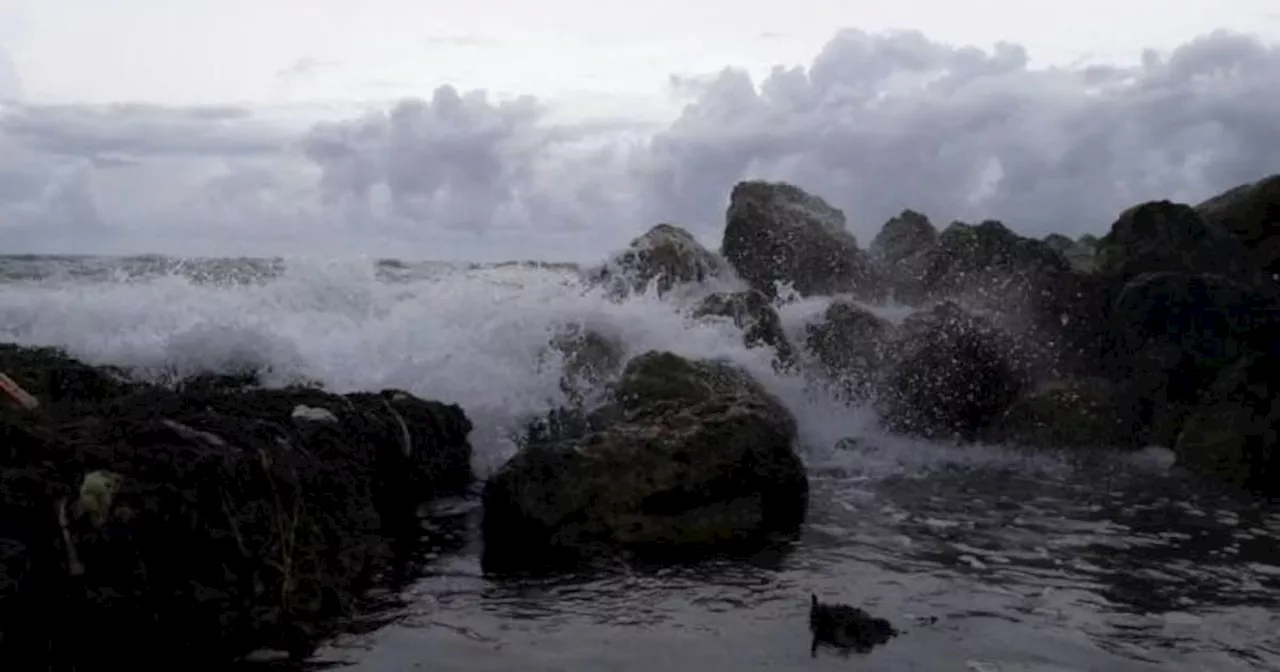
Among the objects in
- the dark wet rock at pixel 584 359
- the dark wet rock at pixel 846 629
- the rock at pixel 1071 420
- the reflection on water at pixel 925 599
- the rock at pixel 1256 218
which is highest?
the rock at pixel 1256 218

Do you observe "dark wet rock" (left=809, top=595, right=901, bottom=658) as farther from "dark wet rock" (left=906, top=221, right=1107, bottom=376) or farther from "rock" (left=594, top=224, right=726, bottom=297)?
"rock" (left=594, top=224, right=726, bottom=297)

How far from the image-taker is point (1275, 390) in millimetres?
12180

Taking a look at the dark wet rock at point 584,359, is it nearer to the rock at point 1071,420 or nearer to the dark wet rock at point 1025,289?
the rock at point 1071,420

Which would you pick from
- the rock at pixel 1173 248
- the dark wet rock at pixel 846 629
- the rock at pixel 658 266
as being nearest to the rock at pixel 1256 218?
the rock at pixel 1173 248

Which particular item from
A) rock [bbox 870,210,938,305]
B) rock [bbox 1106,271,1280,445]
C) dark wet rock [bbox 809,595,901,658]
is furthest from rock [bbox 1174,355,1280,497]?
rock [bbox 870,210,938,305]

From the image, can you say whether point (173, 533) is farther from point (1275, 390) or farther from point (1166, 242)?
point (1166, 242)

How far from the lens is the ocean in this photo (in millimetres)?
6262

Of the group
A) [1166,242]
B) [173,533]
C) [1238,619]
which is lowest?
[1238,619]

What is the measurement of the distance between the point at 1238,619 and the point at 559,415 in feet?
24.4

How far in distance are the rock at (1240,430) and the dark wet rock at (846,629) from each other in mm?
5815

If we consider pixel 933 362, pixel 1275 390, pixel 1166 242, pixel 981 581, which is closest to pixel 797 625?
pixel 981 581

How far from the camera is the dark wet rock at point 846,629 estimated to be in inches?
245

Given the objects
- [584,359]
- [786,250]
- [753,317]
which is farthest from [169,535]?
[786,250]

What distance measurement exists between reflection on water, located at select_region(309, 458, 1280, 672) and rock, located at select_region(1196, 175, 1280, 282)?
708cm
